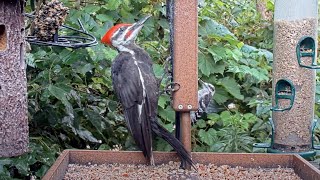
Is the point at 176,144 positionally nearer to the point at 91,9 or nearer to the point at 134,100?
the point at 134,100

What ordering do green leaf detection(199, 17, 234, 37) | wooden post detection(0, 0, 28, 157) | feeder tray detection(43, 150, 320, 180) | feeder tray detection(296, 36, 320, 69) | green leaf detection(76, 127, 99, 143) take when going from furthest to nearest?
green leaf detection(199, 17, 234, 37) → green leaf detection(76, 127, 99, 143) → feeder tray detection(296, 36, 320, 69) → feeder tray detection(43, 150, 320, 180) → wooden post detection(0, 0, 28, 157)

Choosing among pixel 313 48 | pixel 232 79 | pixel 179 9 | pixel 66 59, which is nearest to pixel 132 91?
pixel 179 9

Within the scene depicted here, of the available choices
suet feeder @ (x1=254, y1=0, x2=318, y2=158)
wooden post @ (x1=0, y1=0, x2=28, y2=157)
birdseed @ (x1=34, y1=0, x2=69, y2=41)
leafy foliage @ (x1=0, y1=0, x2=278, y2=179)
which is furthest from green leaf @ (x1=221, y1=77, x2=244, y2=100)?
wooden post @ (x1=0, y1=0, x2=28, y2=157)

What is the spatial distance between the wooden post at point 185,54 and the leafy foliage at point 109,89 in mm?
799

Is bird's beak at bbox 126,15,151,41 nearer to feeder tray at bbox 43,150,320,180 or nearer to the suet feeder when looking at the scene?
feeder tray at bbox 43,150,320,180

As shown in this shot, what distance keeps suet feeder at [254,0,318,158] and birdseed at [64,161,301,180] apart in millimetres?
544

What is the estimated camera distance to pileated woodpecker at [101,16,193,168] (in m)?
2.59

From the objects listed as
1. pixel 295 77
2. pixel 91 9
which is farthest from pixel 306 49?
pixel 91 9

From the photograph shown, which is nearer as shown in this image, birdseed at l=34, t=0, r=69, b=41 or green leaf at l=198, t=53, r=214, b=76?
Answer: birdseed at l=34, t=0, r=69, b=41

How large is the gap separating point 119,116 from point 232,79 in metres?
0.79

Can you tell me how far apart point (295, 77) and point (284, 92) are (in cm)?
10

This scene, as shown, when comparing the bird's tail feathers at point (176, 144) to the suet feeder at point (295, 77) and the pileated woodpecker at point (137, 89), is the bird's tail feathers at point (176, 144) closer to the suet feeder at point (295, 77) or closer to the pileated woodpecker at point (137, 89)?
the pileated woodpecker at point (137, 89)

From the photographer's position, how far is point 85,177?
250 cm

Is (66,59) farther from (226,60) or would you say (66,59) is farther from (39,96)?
(226,60)
